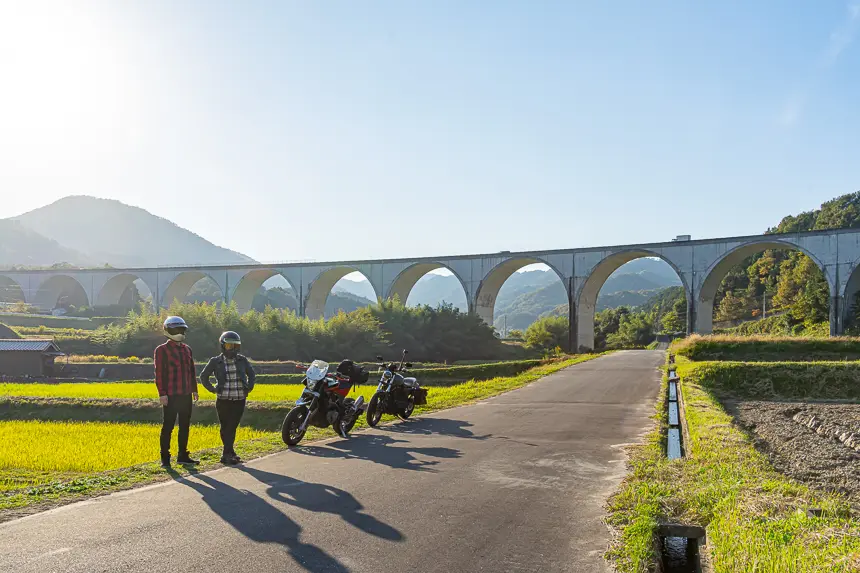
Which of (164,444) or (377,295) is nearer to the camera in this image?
(164,444)

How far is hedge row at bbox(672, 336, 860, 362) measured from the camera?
21.8m

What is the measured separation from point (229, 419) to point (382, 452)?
5.02ft

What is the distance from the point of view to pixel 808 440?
8609mm

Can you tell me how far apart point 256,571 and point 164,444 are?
3.45 meters

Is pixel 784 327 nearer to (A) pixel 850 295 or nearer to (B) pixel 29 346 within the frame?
(A) pixel 850 295

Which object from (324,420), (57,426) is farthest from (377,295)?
(324,420)

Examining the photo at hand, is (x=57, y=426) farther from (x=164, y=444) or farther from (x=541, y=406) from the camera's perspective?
(x=541, y=406)

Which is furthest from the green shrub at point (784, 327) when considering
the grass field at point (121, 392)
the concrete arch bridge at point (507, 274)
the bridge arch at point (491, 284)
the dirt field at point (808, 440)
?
the grass field at point (121, 392)

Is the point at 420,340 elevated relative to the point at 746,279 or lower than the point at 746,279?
lower

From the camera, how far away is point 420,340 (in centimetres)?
3534

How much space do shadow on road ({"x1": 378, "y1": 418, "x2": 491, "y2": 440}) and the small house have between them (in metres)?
20.4

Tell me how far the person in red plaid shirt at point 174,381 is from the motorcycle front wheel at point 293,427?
1.08 meters

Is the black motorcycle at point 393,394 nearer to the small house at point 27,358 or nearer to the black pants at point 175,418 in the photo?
the black pants at point 175,418

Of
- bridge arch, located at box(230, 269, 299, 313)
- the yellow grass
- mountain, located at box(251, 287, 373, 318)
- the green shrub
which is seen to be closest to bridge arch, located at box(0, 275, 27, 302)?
mountain, located at box(251, 287, 373, 318)
